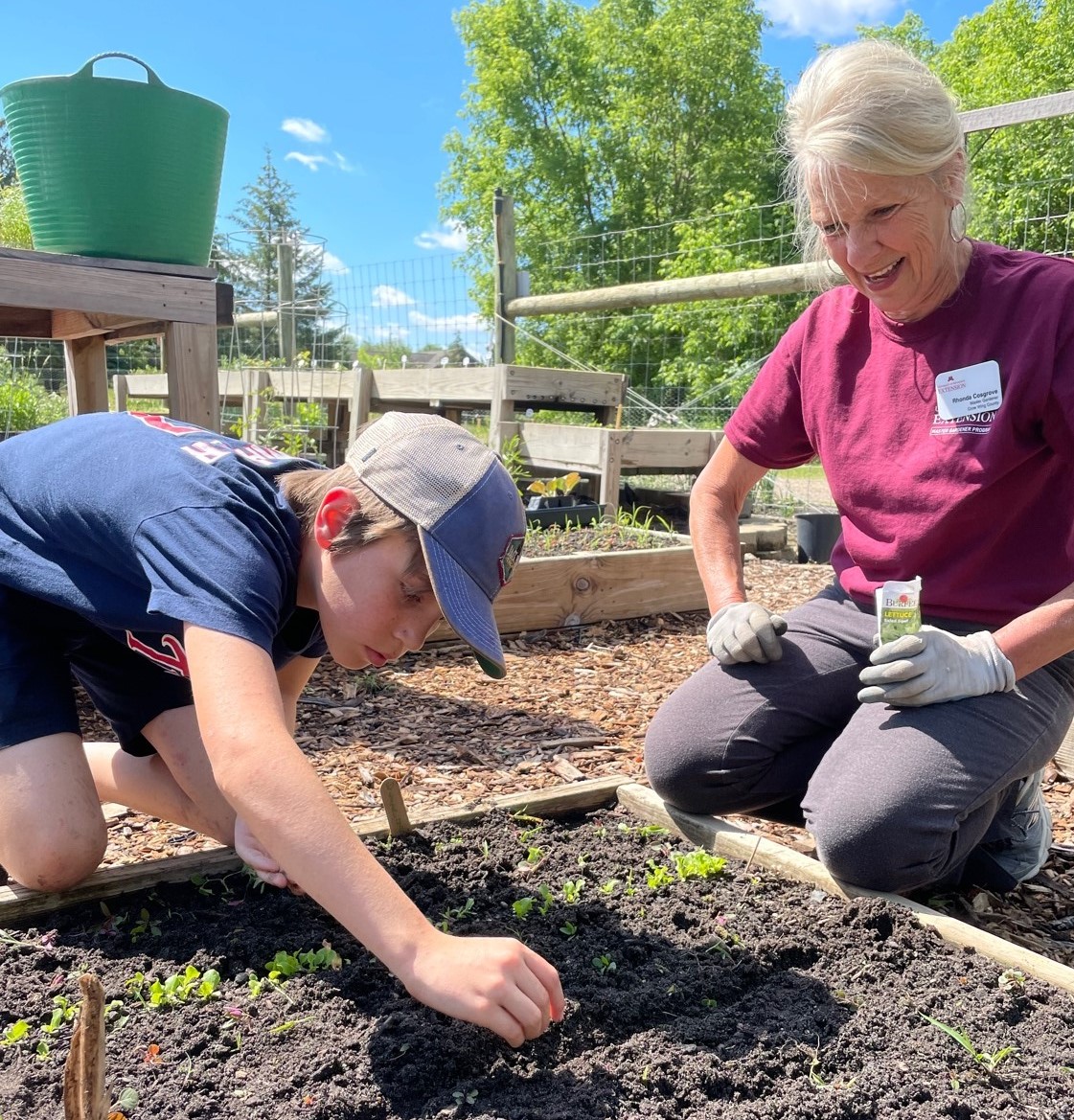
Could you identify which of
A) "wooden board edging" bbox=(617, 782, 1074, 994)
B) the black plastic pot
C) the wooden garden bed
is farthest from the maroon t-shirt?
the black plastic pot

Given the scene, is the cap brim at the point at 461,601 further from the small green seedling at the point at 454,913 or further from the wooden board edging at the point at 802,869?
the wooden board edging at the point at 802,869

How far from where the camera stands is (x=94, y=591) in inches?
67.5

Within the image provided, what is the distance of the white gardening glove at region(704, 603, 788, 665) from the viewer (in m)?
2.24

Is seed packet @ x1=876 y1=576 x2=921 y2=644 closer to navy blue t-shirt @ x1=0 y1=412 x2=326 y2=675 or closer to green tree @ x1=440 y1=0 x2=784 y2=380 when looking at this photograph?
navy blue t-shirt @ x1=0 y1=412 x2=326 y2=675

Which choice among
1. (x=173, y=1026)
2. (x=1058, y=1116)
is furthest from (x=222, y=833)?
(x=1058, y=1116)

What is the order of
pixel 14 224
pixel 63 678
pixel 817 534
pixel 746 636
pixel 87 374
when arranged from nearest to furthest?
pixel 63 678 → pixel 746 636 → pixel 87 374 → pixel 14 224 → pixel 817 534

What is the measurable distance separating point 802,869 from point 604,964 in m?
0.52

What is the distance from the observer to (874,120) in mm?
1870

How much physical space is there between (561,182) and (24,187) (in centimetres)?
2755

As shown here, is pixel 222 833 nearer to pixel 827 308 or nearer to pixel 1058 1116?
pixel 1058 1116

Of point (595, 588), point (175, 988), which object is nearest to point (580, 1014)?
point (175, 988)

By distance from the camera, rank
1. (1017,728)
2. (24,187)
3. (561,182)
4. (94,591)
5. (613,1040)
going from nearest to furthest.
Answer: (613,1040) → (94,591) → (1017,728) → (24,187) → (561,182)

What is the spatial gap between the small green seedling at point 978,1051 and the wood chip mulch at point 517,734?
1.96ft

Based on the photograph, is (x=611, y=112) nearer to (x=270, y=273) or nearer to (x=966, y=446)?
(x=270, y=273)
